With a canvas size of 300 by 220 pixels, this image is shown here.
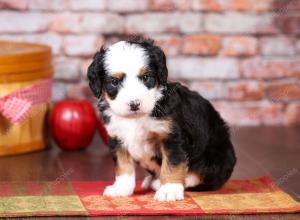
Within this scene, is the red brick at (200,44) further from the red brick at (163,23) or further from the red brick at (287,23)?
the red brick at (287,23)

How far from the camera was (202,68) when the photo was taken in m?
4.46

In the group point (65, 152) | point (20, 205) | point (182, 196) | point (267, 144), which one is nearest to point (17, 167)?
point (65, 152)

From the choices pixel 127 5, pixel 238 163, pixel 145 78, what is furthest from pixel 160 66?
pixel 127 5

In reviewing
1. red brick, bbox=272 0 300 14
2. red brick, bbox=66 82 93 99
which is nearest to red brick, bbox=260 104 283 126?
red brick, bbox=272 0 300 14

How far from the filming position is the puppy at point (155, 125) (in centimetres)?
258

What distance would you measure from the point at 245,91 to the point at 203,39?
0.41m

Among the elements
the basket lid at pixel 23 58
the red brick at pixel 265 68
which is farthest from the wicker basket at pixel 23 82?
the red brick at pixel 265 68

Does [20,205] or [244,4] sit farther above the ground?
[244,4]

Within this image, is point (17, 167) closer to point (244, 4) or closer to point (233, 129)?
point (233, 129)

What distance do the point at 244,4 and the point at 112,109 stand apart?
1.99 m

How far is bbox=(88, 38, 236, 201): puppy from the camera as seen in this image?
8.46 ft

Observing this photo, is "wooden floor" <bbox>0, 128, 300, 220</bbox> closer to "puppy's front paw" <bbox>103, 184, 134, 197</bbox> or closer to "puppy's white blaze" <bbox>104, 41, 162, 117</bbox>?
"puppy's front paw" <bbox>103, 184, 134, 197</bbox>

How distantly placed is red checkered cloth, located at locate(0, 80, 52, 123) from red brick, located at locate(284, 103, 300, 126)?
61.5 inches

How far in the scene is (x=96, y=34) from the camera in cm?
438
